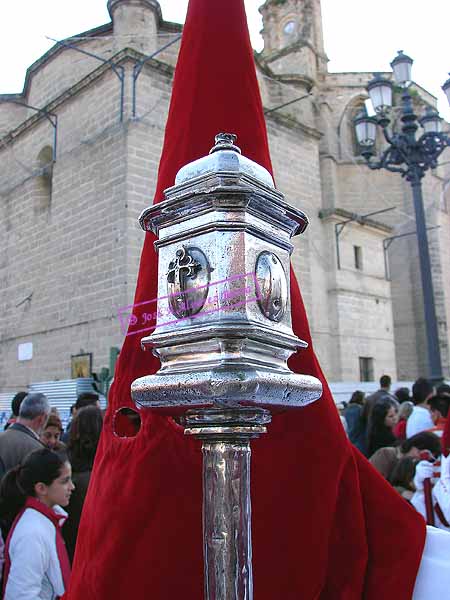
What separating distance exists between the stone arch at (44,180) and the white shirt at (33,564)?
11.8 meters

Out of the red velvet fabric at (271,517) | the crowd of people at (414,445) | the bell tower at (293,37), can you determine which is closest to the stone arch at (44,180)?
the bell tower at (293,37)

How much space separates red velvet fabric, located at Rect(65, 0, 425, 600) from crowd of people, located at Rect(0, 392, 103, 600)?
124 centimetres

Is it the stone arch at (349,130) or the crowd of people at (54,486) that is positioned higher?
the stone arch at (349,130)

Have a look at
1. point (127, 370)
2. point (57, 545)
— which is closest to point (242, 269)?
point (127, 370)

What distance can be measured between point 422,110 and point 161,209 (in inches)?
815

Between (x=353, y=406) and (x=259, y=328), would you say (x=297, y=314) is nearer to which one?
(x=259, y=328)

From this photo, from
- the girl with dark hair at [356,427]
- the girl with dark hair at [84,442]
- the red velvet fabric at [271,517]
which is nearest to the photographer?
the red velvet fabric at [271,517]

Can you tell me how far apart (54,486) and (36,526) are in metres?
0.21

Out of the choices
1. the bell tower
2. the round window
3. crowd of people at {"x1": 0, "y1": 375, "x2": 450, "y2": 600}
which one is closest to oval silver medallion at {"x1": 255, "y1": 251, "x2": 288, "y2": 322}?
crowd of people at {"x1": 0, "y1": 375, "x2": 450, "y2": 600}

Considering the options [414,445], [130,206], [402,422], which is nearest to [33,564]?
[414,445]

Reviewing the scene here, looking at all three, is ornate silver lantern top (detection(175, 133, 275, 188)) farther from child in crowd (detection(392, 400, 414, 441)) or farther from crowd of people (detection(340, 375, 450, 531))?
child in crowd (detection(392, 400, 414, 441))

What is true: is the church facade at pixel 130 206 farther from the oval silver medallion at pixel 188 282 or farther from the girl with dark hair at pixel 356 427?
the oval silver medallion at pixel 188 282

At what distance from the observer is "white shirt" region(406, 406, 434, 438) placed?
14.9 feet

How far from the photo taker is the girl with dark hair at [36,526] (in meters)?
2.14
